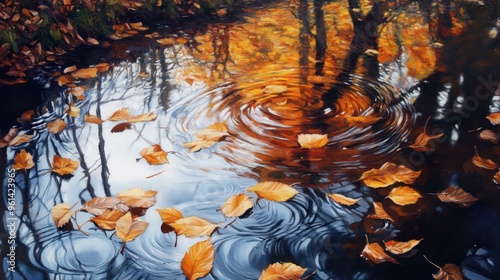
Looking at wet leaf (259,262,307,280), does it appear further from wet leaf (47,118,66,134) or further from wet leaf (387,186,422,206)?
wet leaf (47,118,66,134)

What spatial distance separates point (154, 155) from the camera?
2686 millimetres

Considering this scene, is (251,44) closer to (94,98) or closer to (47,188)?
(94,98)

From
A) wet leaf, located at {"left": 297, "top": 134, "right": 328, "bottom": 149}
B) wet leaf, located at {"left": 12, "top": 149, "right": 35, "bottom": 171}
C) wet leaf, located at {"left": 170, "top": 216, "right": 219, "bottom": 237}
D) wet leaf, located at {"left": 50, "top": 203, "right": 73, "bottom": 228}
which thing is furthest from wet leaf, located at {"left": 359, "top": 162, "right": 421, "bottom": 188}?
wet leaf, located at {"left": 12, "top": 149, "right": 35, "bottom": 171}

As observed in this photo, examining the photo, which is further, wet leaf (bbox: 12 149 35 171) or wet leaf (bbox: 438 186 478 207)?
wet leaf (bbox: 12 149 35 171)

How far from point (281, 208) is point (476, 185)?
40.5 inches

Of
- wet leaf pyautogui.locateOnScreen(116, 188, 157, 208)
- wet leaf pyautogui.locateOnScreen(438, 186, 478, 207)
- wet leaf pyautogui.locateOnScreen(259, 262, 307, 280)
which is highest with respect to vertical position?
wet leaf pyautogui.locateOnScreen(116, 188, 157, 208)

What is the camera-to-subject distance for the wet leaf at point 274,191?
235 cm

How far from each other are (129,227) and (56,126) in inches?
48.3

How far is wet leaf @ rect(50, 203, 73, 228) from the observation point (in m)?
2.19

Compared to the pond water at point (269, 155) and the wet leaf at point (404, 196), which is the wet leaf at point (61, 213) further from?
the wet leaf at point (404, 196)

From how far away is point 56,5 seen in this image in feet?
14.4

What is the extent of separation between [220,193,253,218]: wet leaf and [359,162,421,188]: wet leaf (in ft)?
2.09

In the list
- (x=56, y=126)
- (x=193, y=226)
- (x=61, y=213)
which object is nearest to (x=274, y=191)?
(x=193, y=226)

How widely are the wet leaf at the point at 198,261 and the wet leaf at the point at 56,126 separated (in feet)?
4.83
